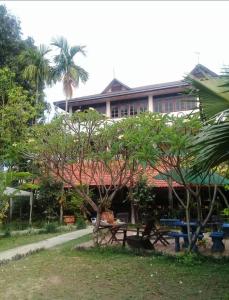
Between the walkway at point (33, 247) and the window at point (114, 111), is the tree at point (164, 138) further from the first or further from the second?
the window at point (114, 111)

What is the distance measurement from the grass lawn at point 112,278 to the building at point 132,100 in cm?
1840

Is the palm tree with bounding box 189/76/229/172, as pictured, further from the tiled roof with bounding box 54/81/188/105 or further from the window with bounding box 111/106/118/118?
the window with bounding box 111/106/118/118

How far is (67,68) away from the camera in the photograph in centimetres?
3069

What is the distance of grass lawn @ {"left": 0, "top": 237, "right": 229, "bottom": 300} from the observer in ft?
21.8

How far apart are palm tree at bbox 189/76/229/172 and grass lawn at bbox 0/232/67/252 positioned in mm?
9920

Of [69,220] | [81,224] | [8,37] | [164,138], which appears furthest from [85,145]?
[8,37]

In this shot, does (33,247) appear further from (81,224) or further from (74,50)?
(74,50)

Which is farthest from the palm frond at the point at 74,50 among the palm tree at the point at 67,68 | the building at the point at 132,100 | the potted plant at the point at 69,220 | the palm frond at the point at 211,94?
the palm frond at the point at 211,94

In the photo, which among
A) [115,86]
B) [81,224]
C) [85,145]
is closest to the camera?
[85,145]

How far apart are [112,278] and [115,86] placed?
84.0 feet

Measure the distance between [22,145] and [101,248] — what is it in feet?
14.5

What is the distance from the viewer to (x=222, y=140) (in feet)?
13.4

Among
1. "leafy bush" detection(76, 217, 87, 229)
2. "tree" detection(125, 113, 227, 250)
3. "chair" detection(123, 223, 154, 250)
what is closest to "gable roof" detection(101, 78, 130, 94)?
"leafy bush" detection(76, 217, 87, 229)

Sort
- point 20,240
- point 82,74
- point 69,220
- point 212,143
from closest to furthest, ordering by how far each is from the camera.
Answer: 1. point 212,143
2. point 20,240
3. point 69,220
4. point 82,74
